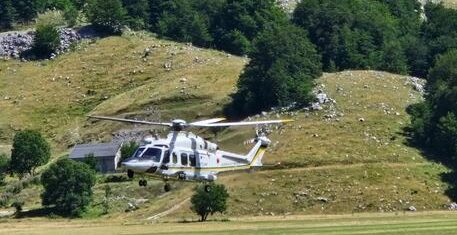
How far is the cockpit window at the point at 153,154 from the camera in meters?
104

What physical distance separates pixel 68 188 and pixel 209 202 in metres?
19.8

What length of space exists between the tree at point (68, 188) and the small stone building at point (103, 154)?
14702 millimetres

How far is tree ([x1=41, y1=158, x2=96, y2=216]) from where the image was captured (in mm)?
170375

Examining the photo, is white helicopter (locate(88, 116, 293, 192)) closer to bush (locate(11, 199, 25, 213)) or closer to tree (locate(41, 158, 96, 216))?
tree (locate(41, 158, 96, 216))

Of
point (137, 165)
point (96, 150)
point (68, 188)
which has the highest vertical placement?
point (137, 165)

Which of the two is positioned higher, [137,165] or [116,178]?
[137,165]

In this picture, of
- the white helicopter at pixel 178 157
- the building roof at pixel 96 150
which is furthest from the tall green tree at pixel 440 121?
the white helicopter at pixel 178 157

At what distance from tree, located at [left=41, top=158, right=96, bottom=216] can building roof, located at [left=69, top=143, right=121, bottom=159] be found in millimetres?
16056

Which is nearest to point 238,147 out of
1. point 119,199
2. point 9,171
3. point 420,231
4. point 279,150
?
point 279,150

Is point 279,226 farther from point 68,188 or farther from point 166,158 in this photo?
point 68,188

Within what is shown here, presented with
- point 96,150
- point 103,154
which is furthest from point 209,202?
point 96,150

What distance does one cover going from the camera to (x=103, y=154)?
191250 mm

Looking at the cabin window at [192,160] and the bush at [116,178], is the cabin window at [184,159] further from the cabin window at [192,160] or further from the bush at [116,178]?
the bush at [116,178]

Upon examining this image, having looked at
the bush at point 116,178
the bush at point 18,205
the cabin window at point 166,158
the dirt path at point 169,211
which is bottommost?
the bush at point 18,205
